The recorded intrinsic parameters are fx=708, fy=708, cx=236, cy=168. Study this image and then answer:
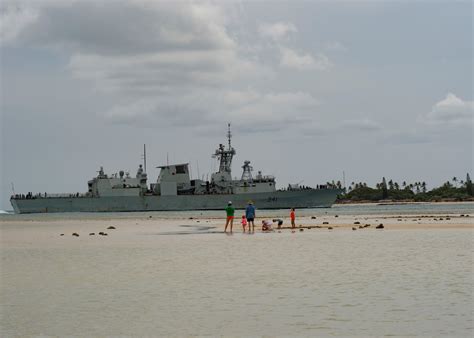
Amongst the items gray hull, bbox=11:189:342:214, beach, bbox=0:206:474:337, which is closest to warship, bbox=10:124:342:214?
gray hull, bbox=11:189:342:214

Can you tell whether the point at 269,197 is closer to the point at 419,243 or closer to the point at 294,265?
the point at 419,243

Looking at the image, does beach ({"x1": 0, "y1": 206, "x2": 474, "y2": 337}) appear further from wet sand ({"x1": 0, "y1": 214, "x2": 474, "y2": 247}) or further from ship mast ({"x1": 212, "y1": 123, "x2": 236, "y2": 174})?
ship mast ({"x1": 212, "y1": 123, "x2": 236, "y2": 174})

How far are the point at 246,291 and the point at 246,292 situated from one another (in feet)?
0.41

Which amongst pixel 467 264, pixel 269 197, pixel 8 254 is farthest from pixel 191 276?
pixel 269 197

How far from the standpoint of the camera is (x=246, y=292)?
44.4ft

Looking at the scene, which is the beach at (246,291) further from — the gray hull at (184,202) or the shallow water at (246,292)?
the gray hull at (184,202)

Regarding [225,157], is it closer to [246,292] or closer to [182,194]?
[182,194]

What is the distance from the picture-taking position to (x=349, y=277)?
15.1 m

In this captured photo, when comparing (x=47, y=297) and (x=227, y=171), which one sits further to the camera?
(x=227, y=171)

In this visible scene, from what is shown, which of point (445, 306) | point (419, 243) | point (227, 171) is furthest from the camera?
point (227, 171)

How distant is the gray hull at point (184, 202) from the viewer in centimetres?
9369

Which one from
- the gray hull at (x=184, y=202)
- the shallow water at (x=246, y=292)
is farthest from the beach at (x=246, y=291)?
the gray hull at (x=184, y=202)

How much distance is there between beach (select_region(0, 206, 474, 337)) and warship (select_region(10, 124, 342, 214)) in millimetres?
70612

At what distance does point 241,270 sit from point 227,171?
83.6m
